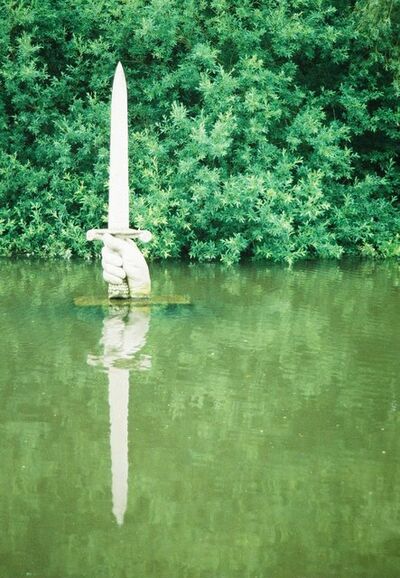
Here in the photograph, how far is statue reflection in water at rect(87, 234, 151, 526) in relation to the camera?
5777 millimetres

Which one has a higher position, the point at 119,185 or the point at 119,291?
the point at 119,185

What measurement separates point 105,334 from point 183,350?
0.96 metres

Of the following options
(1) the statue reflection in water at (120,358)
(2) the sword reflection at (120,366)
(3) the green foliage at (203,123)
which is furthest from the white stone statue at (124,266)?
(3) the green foliage at (203,123)

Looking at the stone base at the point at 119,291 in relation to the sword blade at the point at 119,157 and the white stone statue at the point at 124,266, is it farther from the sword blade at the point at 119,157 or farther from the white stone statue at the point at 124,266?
the sword blade at the point at 119,157

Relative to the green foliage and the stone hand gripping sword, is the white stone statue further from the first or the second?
the green foliage

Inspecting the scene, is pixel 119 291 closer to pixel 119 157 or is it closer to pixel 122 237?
pixel 122 237

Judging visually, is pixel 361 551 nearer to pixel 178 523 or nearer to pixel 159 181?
pixel 178 523

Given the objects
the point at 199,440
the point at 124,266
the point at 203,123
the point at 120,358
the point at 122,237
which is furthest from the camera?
the point at 203,123

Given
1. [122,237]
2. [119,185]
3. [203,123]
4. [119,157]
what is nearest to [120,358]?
[122,237]

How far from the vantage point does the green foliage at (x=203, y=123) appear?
15.3 metres

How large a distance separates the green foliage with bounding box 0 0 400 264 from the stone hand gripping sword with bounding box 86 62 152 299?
12.4 ft

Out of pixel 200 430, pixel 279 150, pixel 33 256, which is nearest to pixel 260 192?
pixel 279 150

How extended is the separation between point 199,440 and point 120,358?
2.15 metres

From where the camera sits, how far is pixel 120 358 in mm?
8391
